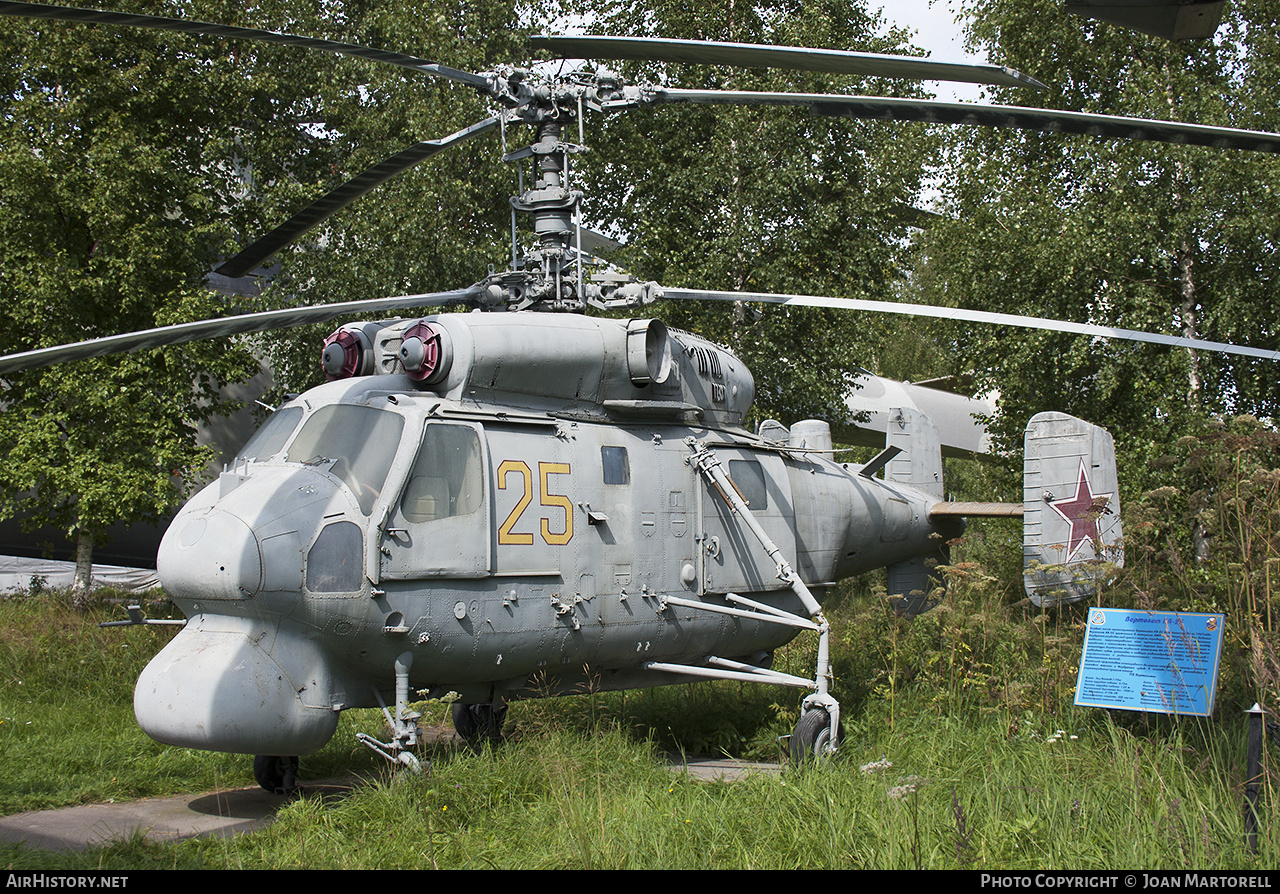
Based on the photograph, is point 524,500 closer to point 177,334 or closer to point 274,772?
point 177,334

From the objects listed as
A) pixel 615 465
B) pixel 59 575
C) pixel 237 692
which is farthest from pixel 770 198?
pixel 59 575

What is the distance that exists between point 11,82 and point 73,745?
10.4m

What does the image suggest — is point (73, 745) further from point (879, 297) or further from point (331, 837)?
point (879, 297)

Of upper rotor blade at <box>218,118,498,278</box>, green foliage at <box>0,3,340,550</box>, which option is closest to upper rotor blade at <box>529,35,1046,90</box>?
upper rotor blade at <box>218,118,498,278</box>

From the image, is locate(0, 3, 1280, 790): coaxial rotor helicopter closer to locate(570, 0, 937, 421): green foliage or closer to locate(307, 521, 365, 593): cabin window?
locate(307, 521, 365, 593): cabin window

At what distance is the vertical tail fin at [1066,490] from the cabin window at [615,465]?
314cm

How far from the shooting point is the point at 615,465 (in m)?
7.03

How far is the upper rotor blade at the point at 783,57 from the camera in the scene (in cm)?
507

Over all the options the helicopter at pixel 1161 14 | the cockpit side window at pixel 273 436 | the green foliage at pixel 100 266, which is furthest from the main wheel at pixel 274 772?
the green foliage at pixel 100 266

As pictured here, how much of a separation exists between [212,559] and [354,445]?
40.8 inches

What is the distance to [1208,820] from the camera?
4492mm

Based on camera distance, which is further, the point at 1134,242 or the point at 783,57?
the point at 1134,242

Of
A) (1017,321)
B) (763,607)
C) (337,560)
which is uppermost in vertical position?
(1017,321)

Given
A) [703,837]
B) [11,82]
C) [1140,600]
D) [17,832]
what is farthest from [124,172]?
[1140,600]
